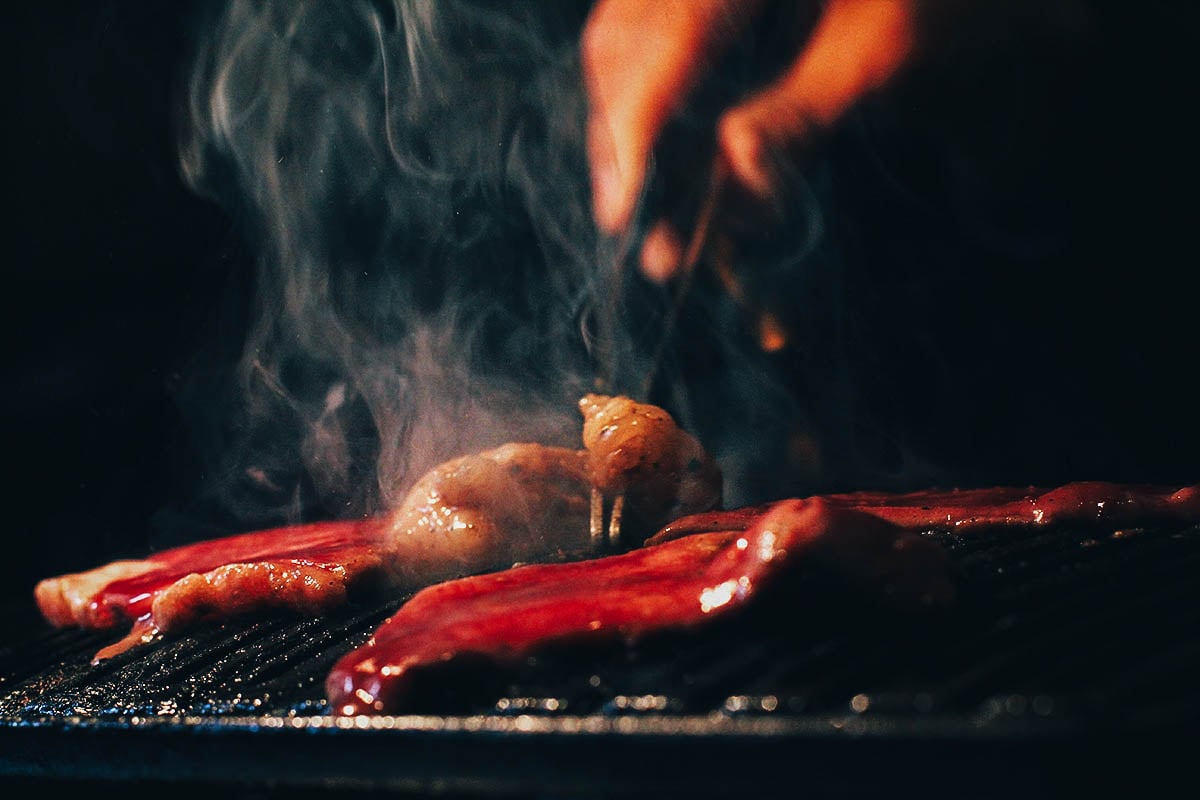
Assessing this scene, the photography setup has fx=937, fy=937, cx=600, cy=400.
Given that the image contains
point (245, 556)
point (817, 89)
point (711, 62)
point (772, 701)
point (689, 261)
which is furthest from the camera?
point (689, 261)

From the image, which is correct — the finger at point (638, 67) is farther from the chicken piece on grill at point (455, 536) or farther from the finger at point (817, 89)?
the chicken piece on grill at point (455, 536)

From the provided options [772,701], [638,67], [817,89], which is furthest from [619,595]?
[638,67]

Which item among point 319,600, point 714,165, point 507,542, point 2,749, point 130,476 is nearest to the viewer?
point 2,749

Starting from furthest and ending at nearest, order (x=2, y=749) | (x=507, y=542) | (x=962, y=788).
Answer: (x=507, y=542), (x=2, y=749), (x=962, y=788)

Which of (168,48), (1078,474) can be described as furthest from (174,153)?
(1078,474)

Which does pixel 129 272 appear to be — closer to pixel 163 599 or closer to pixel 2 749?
pixel 163 599

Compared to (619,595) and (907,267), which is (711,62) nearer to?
(907,267)

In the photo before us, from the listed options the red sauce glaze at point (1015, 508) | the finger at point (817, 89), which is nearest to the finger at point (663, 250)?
the finger at point (817, 89)
